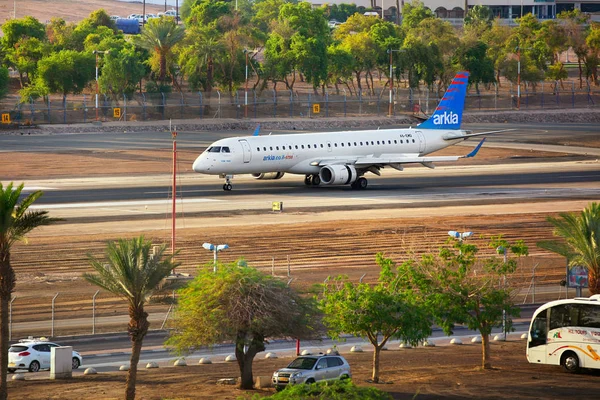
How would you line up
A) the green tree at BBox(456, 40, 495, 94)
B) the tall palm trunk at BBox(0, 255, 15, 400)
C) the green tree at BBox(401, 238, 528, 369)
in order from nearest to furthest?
the tall palm trunk at BBox(0, 255, 15, 400), the green tree at BBox(401, 238, 528, 369), the green tree at BBox(456, 40, 495, 94)

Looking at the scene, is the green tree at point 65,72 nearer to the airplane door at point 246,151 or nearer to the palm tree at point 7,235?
the airplane door at point 246,151

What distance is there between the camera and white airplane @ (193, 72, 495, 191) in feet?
232

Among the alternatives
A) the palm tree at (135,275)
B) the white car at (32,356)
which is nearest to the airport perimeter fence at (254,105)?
the white car at (32,356)

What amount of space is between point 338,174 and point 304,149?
9.39 ft

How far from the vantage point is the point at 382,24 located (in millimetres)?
159625

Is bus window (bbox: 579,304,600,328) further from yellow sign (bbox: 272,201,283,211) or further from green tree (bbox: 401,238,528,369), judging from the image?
yellow sign (bbox: 272,201,283,211)

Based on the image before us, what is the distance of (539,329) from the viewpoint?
3703cm

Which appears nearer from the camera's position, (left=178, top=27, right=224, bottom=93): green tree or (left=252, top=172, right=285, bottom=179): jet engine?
(left=252, top=172, right=285, bottom=179): jet engine

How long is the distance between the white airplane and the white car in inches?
1349

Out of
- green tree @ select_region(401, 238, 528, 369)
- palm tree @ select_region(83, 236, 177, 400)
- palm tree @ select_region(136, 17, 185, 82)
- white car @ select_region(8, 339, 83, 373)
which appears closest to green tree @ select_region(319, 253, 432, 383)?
green tree @ select_region(401, 238, 528, 369)

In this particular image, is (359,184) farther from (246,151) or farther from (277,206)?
(277,206)

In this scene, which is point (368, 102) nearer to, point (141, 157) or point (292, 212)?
point (141, 157)

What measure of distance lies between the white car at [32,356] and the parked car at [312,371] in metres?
8.07

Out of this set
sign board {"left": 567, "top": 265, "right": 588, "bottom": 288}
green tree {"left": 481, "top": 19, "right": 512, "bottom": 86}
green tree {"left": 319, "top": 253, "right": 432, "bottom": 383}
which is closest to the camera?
green tree {"left": 319, "top": 253, "right": 432, "bottom": 383}
